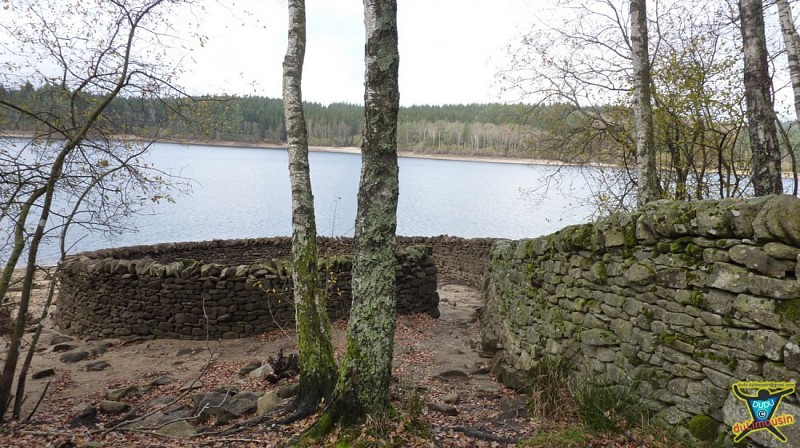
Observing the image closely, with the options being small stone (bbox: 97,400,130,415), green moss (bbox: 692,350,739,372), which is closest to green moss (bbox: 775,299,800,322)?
green moss (bbox: 692,350,739,372)

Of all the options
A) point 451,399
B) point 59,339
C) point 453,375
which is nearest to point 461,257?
point 453,375

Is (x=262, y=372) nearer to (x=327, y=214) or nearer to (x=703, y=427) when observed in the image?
(x=703, y=427)

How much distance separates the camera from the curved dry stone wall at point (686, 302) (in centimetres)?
285

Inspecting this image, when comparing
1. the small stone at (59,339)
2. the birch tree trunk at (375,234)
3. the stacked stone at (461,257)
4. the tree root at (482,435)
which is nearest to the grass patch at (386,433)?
the birch tree trunk at (375,234)

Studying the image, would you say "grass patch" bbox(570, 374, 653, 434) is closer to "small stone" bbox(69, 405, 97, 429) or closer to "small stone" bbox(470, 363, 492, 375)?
"small stone" bbox(470, 363, 492, 375)

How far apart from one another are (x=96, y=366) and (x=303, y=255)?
4783mm

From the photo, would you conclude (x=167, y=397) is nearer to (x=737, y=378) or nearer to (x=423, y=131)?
(x=737, y=378)

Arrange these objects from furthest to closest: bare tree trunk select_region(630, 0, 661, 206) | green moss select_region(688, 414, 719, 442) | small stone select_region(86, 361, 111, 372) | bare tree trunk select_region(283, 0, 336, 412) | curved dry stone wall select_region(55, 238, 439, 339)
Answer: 1. curved dry stone wall select_region(55, 238, 439, 339)
2. small stone select_region(86, 361, 111, 372)
3. bare tree trunk select_region(630, 0, 661, 206)
4. bare tree trunk select_region(283, 0, 336, 412)
5. green moss select_region(688, 414, 719, 442)

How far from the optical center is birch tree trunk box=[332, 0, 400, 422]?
371cm

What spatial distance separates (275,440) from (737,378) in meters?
3.49

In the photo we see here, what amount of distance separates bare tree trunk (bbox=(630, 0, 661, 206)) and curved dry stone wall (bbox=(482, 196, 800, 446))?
2515 millimetres

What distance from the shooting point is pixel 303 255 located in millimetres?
5047

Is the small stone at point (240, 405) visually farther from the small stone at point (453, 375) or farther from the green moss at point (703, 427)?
the green moss at point (703, 427)

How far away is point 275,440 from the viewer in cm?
395
